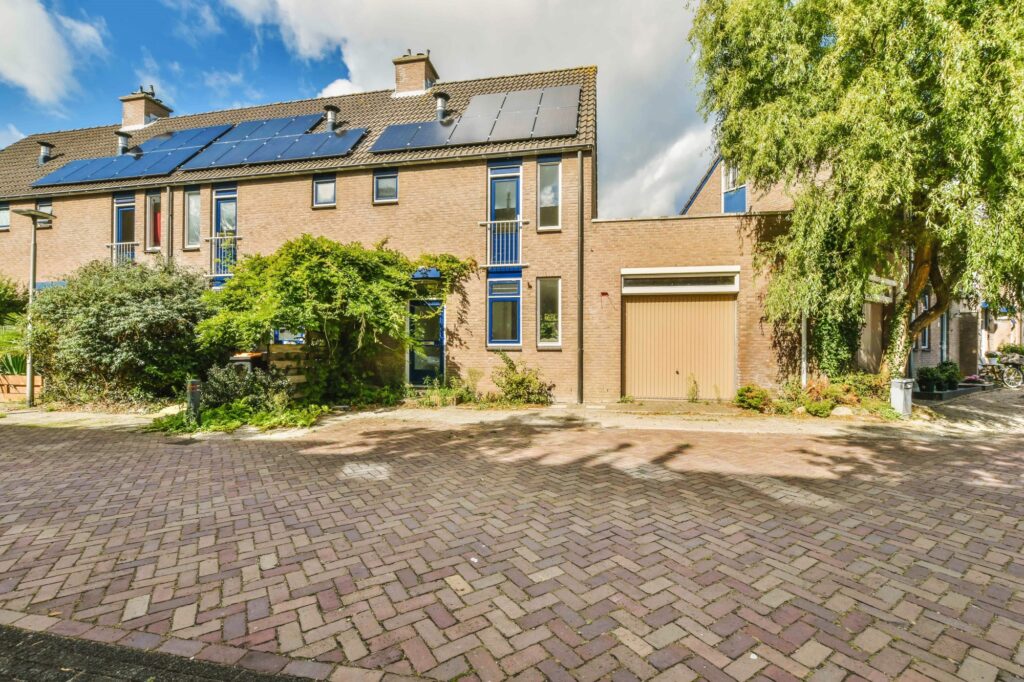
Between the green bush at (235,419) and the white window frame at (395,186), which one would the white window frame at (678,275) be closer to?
the white window frame at (395,186)

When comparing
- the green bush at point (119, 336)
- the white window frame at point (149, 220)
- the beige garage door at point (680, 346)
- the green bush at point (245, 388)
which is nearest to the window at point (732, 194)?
the beige garage door at point (680, 346)

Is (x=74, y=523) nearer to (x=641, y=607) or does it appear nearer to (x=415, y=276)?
(x=641, y=607)

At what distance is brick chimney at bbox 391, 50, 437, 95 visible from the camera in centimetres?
1549

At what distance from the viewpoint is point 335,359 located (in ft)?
34.1

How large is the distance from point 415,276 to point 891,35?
33.1 ft

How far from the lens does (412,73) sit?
1567 centimetres

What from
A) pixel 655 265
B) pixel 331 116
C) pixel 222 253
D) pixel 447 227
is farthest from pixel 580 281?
pixel 222 253

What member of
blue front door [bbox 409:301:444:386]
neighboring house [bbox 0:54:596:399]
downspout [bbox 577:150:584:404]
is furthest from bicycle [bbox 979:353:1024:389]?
blue front door [bbox 409:301:444:386]

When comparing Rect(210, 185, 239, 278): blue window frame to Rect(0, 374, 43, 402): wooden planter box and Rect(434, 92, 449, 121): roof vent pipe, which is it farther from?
Rect(434, 92, 449, 121): roof vent pipe

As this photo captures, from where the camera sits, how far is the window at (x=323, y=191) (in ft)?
42.3

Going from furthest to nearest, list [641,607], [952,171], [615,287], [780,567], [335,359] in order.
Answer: [615,287] → [335,359] → [952,171] → [780,567] → [641,607]

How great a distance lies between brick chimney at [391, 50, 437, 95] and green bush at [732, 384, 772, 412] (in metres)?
13.4

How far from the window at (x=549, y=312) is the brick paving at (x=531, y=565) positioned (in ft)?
18.2

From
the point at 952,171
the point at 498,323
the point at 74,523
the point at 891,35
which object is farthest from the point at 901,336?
the point at 74,523
